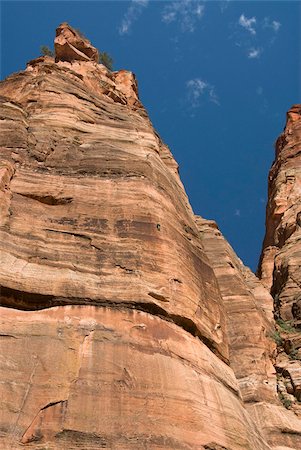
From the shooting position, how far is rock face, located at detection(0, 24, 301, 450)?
938 centimetres

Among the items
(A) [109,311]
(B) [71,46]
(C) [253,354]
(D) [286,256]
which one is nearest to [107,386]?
(A) [109,311]

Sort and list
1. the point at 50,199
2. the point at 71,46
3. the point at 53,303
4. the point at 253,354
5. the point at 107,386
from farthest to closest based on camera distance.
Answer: the point at 71,46 < the point at 253,354 < the point at 50,199 < the point at 53,303 < the point at 107,386

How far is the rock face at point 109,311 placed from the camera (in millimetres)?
9375

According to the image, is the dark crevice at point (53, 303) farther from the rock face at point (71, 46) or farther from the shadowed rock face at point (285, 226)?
the rock face at point (71, 46)

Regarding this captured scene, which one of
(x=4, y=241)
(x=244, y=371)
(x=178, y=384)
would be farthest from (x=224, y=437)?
(x=244, y=371)

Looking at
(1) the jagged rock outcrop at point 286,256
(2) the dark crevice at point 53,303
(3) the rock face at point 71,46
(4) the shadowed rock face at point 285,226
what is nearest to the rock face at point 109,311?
(2) the dark crevice at point 53,303

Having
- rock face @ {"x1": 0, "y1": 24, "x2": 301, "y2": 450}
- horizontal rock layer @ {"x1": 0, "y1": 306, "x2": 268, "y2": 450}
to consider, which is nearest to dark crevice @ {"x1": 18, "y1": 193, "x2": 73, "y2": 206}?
rock face @ {"x1": 0, "y1": 24, "x2": 301, "y2": 450}

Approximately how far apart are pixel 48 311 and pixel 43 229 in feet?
8.50

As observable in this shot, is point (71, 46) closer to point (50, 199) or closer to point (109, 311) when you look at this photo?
point (50, 199)

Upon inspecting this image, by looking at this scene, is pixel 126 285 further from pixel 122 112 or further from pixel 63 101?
pixel 122 112

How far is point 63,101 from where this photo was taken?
1962cm

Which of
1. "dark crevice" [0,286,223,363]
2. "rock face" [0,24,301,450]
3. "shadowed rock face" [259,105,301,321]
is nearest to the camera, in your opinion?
"rock face" [0,24,301,450]

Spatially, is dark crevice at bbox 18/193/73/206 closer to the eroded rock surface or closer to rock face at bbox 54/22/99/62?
the eroded rock surface

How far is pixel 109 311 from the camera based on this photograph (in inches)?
445
